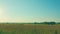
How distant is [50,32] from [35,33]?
1.03m

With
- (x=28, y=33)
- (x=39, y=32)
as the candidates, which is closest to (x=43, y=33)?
(x=39, y=32)

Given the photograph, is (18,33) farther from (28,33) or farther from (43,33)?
(43,33)

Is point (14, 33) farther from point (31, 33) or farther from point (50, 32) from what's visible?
point (50, 32)

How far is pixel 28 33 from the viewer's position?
36.0 feet

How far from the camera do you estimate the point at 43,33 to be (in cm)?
1081

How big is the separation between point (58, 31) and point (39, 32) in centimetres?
138

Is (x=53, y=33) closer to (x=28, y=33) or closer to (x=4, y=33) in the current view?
(x=28, y=33)

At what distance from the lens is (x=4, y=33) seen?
36.8 ft

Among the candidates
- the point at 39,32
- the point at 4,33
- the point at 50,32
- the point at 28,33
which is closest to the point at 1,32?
the point at 4,33

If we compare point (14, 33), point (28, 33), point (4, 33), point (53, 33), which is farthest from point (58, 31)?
point (4, 33)

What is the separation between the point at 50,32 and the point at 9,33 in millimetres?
2766

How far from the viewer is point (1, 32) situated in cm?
1131

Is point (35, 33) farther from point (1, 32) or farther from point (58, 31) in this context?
point (1, 32)

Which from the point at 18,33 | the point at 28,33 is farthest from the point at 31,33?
the point at 18,33
